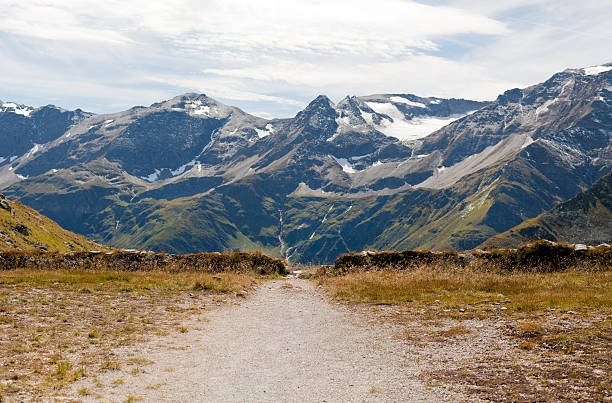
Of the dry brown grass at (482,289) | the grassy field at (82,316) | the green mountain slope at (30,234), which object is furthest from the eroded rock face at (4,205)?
the dry brown grass at (482,289)

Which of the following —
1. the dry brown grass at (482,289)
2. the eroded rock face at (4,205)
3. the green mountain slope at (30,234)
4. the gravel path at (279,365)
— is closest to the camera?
the gravel path at (279,365)

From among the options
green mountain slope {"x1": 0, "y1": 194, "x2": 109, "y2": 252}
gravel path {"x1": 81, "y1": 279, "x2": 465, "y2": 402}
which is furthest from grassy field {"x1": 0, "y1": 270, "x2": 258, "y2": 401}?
green mountain slope {"x1": 0, "y1": 194, "x2": 109, "y2": 252}

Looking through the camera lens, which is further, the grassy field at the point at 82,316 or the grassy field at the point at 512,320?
the grassy field at the point at 82,316

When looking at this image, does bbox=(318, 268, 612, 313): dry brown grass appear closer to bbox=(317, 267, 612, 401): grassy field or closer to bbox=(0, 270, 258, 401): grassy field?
bbox=(317, 267, 612, 401): grassy field

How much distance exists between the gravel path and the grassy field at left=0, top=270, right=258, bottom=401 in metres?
1.27

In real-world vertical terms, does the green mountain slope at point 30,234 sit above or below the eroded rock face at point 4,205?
below

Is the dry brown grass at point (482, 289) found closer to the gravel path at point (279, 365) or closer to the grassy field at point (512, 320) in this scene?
the grassy field at point (512, 320)

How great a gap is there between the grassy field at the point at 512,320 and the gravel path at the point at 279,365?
1326 mm

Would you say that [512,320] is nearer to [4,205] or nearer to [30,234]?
[30,234]

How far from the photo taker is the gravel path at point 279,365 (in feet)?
40.0

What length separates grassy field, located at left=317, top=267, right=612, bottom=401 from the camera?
38.4ft

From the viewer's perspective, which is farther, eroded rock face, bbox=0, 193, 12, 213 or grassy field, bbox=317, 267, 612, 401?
eroded rock face, bbox=0, 193, 12, 213

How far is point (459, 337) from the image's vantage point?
54.7 ft

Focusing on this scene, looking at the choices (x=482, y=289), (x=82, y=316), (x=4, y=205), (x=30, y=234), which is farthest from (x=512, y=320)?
(x=4, y=205)
